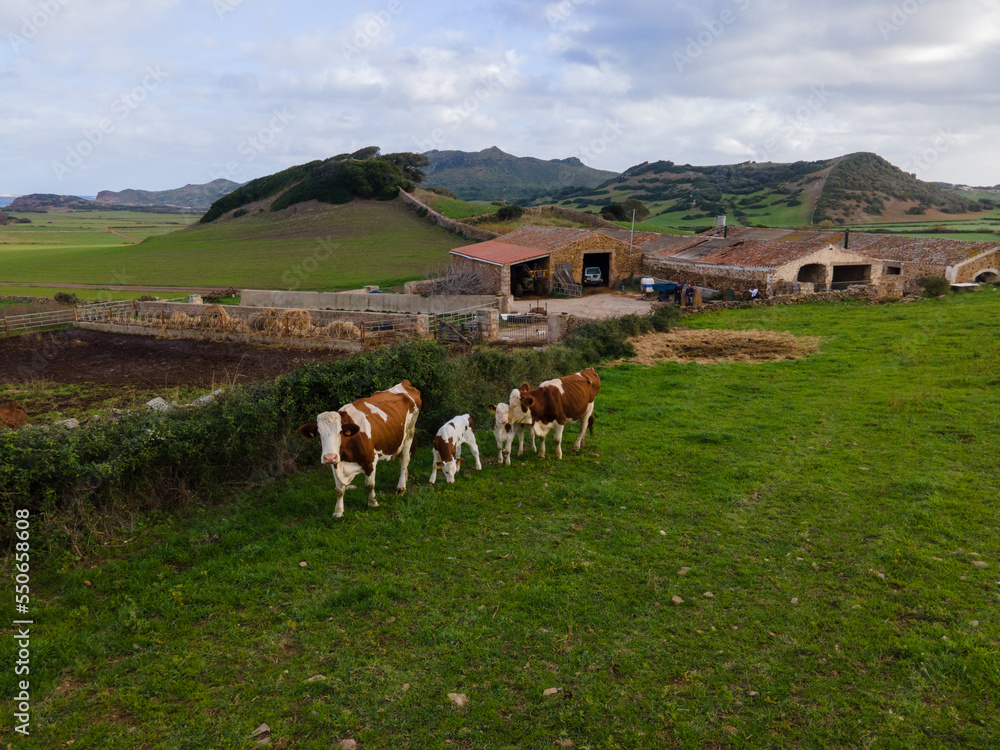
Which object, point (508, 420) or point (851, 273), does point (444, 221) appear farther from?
point (508, 420)

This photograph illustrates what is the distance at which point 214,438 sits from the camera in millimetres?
8500

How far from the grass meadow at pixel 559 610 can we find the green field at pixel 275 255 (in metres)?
32.5

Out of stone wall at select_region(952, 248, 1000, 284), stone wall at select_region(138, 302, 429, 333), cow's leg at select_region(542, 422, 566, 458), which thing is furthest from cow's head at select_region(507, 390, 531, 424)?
stone wall at select_region(952, 248, 1000, 284)

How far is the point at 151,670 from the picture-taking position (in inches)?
204

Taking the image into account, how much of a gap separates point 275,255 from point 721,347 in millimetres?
46050

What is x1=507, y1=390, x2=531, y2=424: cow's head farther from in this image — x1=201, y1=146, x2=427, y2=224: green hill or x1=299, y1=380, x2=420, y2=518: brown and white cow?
x1=201, y1=146, x2=427, y2=224: green hill

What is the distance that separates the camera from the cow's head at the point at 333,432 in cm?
786

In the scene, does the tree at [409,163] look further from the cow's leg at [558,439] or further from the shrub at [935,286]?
the cow's leg at [558,439]

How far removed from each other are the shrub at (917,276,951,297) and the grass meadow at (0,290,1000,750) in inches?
880

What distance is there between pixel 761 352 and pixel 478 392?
10.7 m

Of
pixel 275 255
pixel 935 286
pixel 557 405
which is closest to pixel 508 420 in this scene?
pixel 557 405

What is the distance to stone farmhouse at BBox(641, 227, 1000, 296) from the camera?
3053 cm

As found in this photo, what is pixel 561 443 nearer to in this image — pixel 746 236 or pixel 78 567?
pixel 78 567

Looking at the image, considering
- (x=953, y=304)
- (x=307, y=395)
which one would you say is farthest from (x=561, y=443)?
(x=953, y=304)
